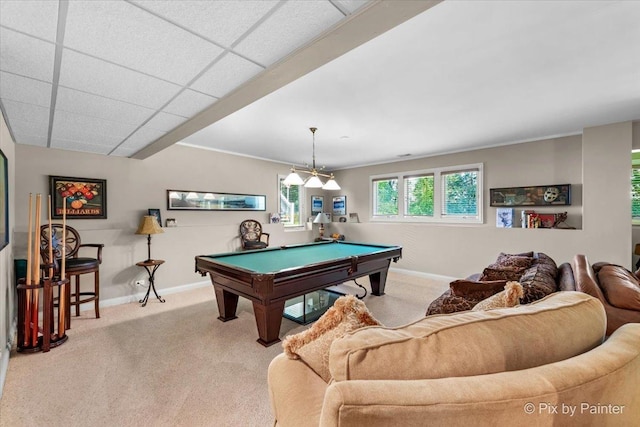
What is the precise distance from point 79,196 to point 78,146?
0.68 metres

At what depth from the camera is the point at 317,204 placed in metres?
7.07

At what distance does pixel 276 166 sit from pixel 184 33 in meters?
4.65

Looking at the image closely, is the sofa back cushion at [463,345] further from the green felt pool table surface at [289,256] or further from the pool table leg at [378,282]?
the pool table leg at [378,282]

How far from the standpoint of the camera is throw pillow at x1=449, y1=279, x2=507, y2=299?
76.1 inches

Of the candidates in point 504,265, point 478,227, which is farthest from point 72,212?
point 478,227

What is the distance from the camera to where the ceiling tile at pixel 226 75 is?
165 cm

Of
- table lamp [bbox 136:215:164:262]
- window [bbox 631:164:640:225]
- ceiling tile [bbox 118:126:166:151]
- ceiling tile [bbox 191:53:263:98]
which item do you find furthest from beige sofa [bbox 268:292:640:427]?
window [bbox 631:164:640:225]

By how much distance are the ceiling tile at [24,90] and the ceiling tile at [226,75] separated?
1.04 m

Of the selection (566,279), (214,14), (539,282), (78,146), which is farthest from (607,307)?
(78,146)

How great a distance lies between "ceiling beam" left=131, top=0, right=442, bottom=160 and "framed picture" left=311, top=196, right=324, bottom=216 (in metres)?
4.70

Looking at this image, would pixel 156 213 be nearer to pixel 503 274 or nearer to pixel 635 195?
Answer: pixel 503 274

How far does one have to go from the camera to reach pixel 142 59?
161 cm

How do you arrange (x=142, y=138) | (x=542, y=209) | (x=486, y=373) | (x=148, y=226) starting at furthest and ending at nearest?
(x=542, y=209) → (x=148, y=226) → (x=142, y=138) → (x=486, y=373)

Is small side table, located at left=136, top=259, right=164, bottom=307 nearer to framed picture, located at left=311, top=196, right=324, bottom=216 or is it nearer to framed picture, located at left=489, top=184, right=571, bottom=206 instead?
framed picture, located at left=311, top=196, right=324, bottom=216
